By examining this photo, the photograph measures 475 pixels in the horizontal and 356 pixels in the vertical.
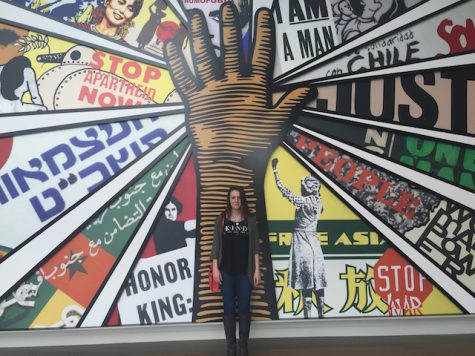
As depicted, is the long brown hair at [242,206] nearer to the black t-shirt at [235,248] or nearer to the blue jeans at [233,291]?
the black t-shirt at [235,248]

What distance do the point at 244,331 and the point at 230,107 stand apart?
60.5 inches

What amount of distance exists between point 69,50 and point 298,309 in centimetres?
247

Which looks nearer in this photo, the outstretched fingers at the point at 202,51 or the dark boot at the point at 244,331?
the dark boot at the point at 244,331

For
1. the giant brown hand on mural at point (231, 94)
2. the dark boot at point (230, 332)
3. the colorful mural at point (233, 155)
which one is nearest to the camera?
the dark boot at point (230, 332)

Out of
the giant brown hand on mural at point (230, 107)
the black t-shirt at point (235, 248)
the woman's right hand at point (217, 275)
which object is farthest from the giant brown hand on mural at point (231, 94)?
the woman's right hand at point (217, 275)

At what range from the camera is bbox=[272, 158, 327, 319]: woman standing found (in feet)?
8.66

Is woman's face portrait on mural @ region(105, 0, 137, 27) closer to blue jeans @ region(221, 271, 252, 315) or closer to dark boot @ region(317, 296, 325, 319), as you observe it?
blue jeans @ region(221, 271, 252, 315)

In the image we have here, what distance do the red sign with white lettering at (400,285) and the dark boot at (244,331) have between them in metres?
0.95

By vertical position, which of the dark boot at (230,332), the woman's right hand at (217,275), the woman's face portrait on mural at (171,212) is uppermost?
the woman's face portrait on mural at (171,212)

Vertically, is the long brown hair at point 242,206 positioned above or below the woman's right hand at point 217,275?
above

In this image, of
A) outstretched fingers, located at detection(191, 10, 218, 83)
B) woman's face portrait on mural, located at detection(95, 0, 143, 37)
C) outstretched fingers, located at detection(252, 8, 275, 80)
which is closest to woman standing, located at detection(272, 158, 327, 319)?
outstretched fingers, located at detection(252, 8, 275, 80)

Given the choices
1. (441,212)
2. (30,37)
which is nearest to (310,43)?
(441,212)

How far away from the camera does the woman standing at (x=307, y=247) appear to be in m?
2.64

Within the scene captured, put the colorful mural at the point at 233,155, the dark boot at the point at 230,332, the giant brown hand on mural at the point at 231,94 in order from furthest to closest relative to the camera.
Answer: the giant brown hand on mural at the point at 231,94
the colorful mural at the point at 233,155
the dark boot at the point at 230,332
